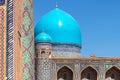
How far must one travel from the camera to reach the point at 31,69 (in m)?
16.4

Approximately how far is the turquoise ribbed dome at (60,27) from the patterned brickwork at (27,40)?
3490 mm

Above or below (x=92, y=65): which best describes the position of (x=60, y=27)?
above

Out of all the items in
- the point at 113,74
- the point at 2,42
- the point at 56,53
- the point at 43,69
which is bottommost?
the point at 113,74

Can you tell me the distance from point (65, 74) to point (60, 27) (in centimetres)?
272

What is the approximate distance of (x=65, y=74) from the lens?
61.4 feet

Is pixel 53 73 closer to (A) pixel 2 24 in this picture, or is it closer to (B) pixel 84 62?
(B) pixel 84 62

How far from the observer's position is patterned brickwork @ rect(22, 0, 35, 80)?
51.2ft

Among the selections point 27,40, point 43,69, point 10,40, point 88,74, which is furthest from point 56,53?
point 10,40

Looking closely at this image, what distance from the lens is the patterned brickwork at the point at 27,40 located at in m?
15.6

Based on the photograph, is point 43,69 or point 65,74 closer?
point 43,69

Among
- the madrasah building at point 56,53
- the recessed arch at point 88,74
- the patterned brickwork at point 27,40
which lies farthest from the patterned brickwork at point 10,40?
the recessed arch at point 88,74

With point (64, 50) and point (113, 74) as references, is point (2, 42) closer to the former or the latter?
point (113, 74)

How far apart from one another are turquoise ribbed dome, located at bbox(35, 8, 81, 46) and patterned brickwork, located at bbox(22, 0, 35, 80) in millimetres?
3490

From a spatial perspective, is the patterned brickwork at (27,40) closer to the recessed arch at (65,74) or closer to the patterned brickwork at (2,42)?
the recessed arch at (65,74)
